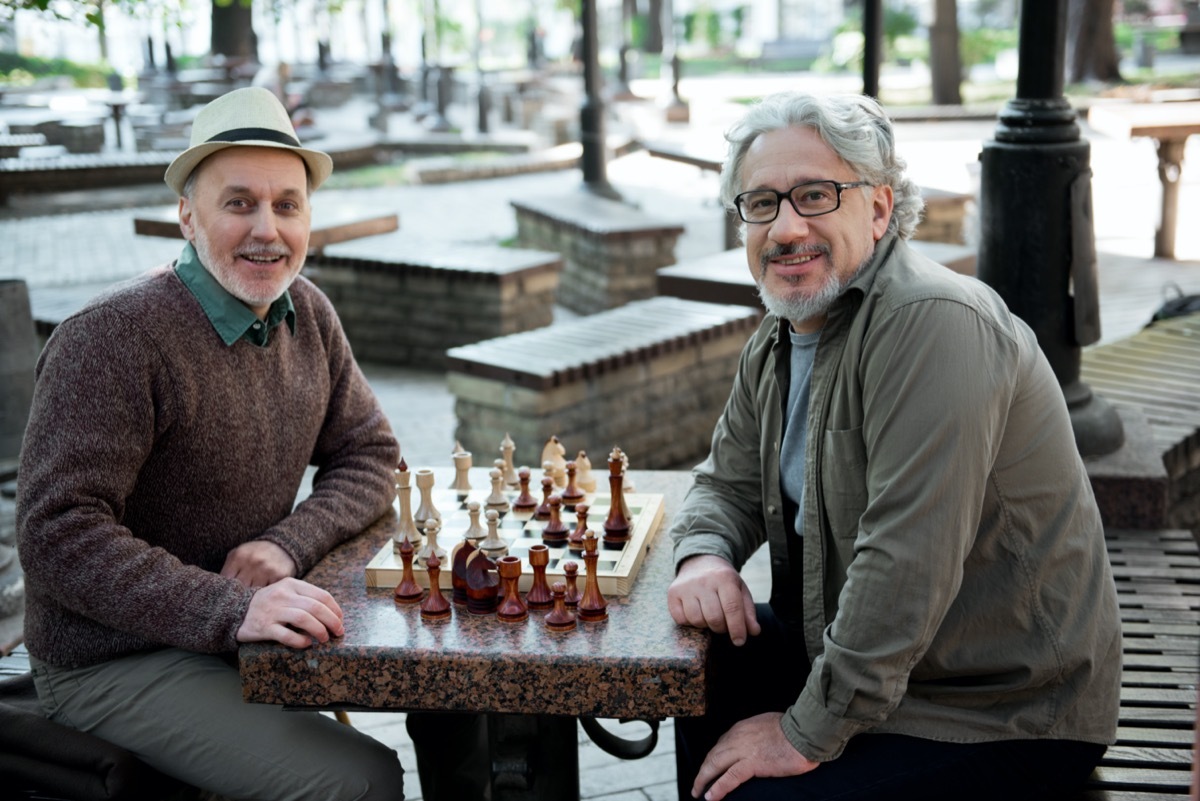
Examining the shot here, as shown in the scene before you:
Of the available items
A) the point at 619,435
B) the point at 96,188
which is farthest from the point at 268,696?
the point at 96,188

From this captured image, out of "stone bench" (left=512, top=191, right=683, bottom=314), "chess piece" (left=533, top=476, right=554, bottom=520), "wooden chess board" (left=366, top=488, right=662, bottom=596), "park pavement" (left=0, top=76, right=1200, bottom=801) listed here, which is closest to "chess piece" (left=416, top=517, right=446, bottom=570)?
"wooden chess board" (left=366, top=488, right=662, bottom=596)

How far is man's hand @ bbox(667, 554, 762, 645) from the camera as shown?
2.27m

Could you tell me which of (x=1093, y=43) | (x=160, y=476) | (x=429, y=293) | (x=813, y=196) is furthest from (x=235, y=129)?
(x=1093, y=43)

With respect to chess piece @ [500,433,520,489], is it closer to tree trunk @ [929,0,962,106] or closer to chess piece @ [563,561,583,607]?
chess piece @ [563,561,583,607]

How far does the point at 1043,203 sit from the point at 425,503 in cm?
229

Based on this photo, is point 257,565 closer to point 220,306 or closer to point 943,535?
point 220,306

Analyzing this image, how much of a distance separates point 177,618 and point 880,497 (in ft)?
4.05

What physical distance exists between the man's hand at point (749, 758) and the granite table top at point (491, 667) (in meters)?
0.17

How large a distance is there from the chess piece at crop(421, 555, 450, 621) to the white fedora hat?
35.5 inches

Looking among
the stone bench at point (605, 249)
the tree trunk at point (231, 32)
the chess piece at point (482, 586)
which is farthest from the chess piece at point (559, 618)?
the tree trunk at point (231, 32)

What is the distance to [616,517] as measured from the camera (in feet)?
8.68

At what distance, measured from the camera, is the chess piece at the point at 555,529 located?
265 centimetres

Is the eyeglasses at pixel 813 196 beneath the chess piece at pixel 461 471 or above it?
above

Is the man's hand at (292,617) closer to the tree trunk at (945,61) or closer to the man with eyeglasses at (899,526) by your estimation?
the man with eyeglasses at (899,526)
